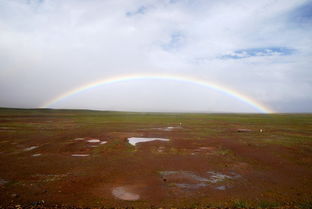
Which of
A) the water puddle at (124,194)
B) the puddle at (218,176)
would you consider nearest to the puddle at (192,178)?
the puddle at (218,176)

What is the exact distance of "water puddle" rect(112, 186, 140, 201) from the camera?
9266 mm

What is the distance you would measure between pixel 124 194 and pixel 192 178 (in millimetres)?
4436

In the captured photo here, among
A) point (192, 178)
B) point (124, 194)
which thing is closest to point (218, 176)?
point (192, 178)

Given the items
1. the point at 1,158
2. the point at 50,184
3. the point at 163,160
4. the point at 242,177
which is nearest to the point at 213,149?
the point at 163,160

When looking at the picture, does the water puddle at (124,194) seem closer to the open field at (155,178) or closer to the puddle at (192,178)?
the open field at (155,178)

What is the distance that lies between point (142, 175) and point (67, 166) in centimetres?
572

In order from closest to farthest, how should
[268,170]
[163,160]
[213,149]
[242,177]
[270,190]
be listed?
[270,190]
[242,177]
[268,170]
[163,160]
[213,149]

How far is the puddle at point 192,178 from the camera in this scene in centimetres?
1090

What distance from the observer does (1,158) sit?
1639 centimetres

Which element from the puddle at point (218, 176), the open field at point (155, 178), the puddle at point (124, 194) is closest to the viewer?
the open field at point (155, 178)

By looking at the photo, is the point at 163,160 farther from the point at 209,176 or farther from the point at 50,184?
the point at 50,184

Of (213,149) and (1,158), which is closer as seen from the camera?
(1,158)

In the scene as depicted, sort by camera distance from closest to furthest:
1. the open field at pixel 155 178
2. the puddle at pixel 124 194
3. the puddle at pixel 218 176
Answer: the open field at pixel 155 178, the puddle at pixel 124 194, the puddle at pixel 218 176

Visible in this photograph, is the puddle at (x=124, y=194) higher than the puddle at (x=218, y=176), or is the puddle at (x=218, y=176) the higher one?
the puddle at (x=124, y=194)
